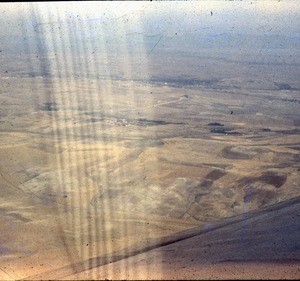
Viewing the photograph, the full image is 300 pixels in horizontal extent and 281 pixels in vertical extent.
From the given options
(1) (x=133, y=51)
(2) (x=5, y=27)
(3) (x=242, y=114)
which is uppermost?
(2) (x=5, y=27)

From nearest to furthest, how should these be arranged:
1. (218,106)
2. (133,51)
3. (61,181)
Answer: (61,181)
(218,106)
(133,51)

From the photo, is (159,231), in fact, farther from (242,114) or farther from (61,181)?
(242,114)

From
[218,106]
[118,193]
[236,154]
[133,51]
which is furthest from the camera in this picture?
[133,51]

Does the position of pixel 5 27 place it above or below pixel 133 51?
above

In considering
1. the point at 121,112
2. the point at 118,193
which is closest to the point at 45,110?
the point at 121,112

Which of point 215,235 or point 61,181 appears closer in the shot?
point 215,235

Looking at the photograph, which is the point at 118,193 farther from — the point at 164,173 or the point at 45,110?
the point at 45,110
